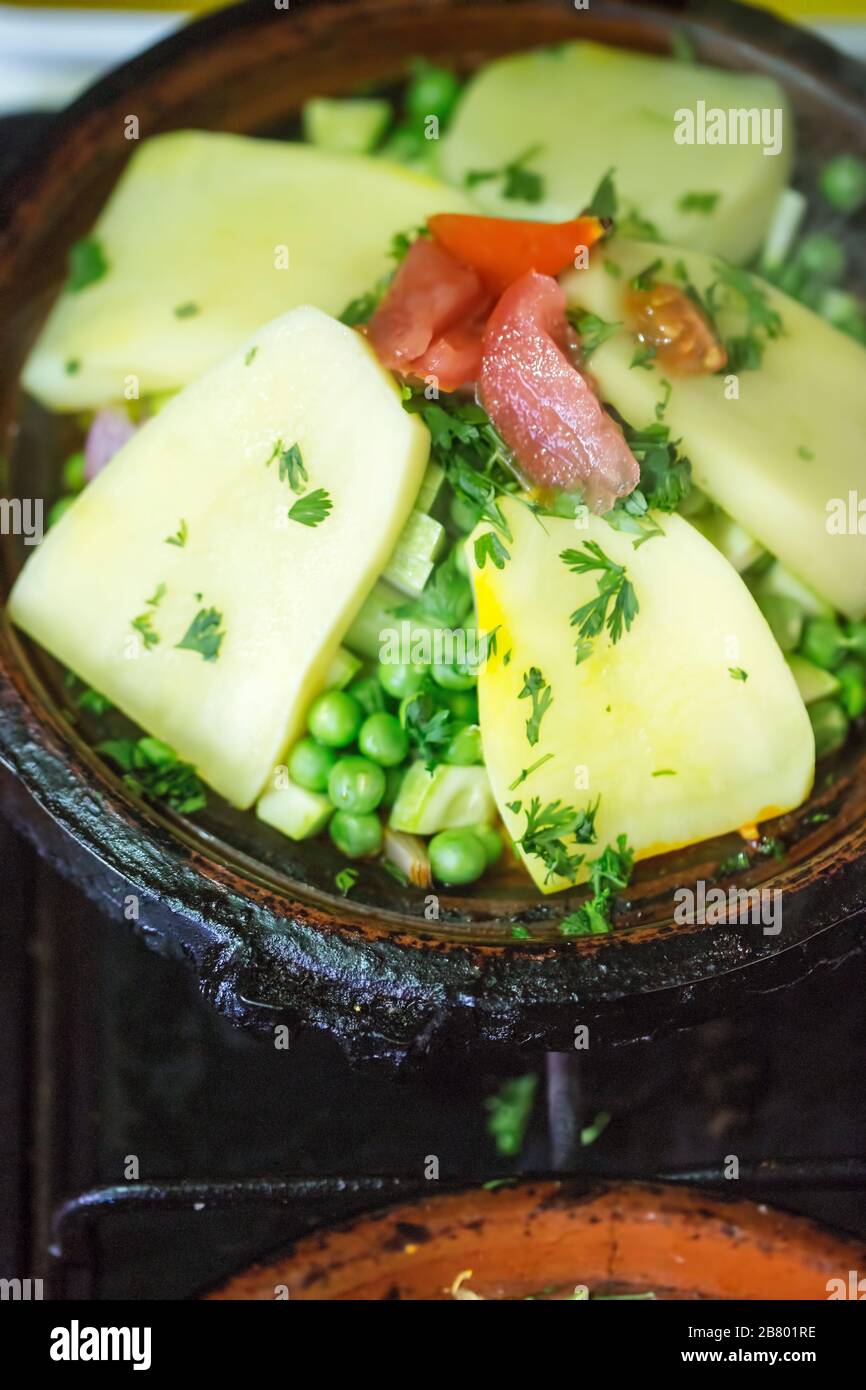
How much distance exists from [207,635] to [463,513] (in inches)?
26.7

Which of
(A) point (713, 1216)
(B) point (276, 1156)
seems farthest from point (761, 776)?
(B) point (276, 1156)

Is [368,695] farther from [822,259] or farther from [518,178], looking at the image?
[822,259]

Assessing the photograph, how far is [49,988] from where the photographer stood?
326 cm

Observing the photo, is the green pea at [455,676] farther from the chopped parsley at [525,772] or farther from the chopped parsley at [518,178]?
the chopped parsley at [518,178]

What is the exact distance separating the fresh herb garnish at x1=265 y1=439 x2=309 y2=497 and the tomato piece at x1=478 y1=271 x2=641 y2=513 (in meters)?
0.45

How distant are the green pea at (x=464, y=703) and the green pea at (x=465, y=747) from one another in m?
0.02

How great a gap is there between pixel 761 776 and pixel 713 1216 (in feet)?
3.40

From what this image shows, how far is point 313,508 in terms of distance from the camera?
2.78 m

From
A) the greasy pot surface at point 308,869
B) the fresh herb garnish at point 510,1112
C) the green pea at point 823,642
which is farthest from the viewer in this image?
the fresh herb garnish at point 510,1112

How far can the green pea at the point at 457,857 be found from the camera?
2873mm

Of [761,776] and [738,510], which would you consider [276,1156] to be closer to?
[761,776]

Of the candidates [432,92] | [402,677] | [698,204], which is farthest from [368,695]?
[432,92]

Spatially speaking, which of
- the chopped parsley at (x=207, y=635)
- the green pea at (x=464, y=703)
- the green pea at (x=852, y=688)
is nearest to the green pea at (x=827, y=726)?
the green pea at (x=852, y=688)

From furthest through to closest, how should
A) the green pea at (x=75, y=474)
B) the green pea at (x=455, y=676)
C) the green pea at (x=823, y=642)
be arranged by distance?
the green pea at (x=75, y=474) → the green pea at (x=823, y=642) → the green pea at (x=455, y=676)
